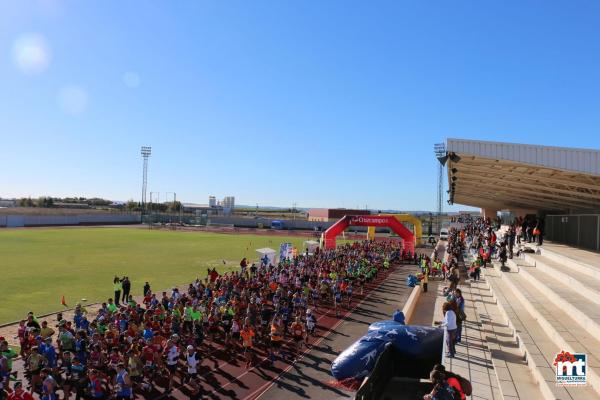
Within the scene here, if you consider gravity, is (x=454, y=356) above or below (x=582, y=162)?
below

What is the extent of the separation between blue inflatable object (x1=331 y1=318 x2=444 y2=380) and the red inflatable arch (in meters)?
29.2

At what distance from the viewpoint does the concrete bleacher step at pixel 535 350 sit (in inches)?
299

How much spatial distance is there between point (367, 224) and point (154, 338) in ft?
97.0

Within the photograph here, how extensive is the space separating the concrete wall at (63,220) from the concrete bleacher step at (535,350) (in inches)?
3269

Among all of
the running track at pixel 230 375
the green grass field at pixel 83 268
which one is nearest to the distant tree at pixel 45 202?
the green grass field at pixel 83 268

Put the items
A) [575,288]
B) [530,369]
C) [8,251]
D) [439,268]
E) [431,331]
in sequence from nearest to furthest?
[431,331], [530,369], [575,288], [439,268], [8,251]

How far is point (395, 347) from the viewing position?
8.51 m

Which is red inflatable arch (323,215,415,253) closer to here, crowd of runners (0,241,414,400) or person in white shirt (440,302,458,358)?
crowd of runners (0,241,414,400)

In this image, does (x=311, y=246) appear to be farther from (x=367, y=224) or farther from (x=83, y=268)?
(x=83, y=268)

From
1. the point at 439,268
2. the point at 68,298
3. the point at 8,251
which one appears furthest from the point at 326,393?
the point at 8,251

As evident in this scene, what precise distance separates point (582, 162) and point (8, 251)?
143 feet

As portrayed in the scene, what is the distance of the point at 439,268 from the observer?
29.1 metres

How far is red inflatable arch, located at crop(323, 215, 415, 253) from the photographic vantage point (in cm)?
3803

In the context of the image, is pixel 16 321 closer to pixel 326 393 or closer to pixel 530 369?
pixel 326 393
